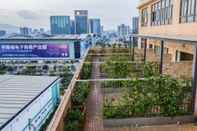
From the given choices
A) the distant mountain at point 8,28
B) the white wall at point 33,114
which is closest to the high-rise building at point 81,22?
the distant mountain at point 8,28

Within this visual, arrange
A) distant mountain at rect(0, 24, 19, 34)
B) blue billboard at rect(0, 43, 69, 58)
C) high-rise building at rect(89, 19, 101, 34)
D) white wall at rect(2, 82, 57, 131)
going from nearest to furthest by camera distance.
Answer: white wall at rect(2, 82, 57, 131) → blue billboard at rect(0, 43, 69, 58) → high-rise building at rect(89, 19, 101, 34) → distant mountain at rect(0, 24, 19, 34)

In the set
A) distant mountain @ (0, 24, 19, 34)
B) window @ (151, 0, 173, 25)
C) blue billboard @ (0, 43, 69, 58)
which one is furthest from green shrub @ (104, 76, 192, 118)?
distant mountain @ (0, 24, 19, 34)

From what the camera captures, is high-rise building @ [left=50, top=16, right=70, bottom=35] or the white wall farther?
high-rise building @ [left=50, top=16, right=70, bottom=35]

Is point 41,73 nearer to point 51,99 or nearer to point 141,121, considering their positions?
point 51,99

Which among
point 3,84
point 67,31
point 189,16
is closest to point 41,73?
point 3,84

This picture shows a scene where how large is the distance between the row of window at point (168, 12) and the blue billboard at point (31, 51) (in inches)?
658

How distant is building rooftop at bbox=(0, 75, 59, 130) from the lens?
416 inches

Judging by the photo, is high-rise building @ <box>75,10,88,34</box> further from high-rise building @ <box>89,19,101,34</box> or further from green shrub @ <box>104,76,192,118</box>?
green shrub @ <box>104,76,192,118</box>

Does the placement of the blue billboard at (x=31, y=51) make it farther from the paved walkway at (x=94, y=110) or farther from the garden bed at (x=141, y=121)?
the garden bed at (x=141, y=121)

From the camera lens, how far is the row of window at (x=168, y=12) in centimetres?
1141

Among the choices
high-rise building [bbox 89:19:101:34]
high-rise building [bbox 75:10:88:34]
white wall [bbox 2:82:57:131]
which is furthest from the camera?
high-rise building [bbox 89:19:101:34]

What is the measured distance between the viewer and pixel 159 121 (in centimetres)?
746

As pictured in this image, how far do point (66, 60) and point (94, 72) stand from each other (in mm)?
22190

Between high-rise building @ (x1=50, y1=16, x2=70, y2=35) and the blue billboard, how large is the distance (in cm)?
8482
